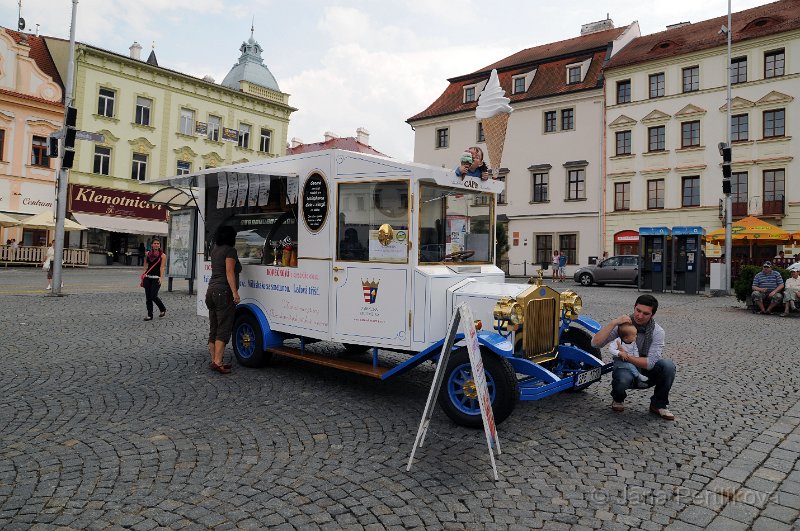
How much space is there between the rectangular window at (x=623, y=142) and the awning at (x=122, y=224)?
29251mm

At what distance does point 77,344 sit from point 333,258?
4.58 m

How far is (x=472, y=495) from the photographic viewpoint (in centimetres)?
359

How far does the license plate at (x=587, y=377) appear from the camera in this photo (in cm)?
505

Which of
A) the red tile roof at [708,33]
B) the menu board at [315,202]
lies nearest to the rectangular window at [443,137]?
the red tile roof at [708,33]

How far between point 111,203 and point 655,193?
32.9m

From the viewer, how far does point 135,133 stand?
3719cm

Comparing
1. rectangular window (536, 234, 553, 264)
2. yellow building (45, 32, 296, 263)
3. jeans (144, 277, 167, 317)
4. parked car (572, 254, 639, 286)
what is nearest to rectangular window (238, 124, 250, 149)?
yellow building (45, 32, 296, 263)

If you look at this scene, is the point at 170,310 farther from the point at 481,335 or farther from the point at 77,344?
the point at 481,335

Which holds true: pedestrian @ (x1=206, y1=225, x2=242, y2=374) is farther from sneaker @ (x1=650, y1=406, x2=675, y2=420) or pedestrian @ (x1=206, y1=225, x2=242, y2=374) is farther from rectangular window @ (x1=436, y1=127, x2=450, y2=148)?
rectangular window @ (x1=436, y1=127, x2=450, y2=148)

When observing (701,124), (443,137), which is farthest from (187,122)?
(701,124)

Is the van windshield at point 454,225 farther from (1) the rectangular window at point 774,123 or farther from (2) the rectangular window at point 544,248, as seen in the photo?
(2) the rectangular window at point 544,248

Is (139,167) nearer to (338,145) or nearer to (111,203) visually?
(111,203)

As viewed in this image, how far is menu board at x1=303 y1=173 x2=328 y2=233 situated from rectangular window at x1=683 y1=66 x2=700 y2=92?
108 ft

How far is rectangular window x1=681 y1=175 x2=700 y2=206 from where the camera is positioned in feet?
107
